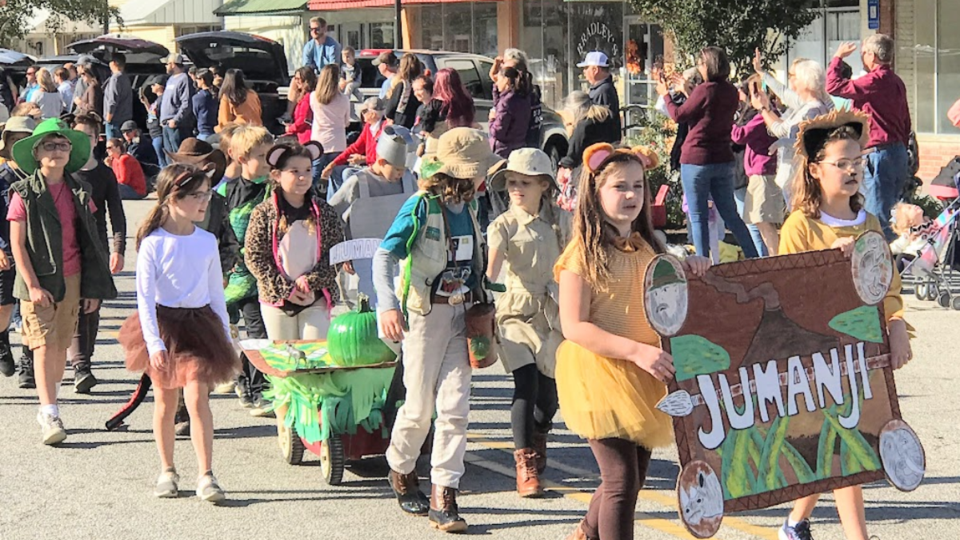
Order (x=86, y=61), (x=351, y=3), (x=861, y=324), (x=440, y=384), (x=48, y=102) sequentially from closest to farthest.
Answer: (x=861, y=324) → (x=440, y=384) → (x=48, y=102) → (x=86, y=61) → (x=351, y=3)

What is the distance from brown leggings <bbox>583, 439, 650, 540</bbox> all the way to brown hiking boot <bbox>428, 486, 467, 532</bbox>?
120cm

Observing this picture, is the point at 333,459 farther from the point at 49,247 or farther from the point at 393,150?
the point at 49,247

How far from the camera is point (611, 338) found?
515cm

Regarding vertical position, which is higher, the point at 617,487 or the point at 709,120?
the point at 709,120

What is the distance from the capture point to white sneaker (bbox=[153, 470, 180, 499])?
6.97 meters

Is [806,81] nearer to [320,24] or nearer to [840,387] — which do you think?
[840,387]

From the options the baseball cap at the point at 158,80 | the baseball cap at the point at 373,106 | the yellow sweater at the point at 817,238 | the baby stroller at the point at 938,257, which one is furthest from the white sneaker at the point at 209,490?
the baseball cap at the point at 158,80

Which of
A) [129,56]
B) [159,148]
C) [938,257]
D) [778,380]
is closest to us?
[778,380]

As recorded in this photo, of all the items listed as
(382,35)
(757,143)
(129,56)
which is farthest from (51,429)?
(382,35)

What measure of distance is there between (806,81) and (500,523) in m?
6.08

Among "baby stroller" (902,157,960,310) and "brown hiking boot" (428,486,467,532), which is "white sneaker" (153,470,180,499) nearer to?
"brown hiking boot" (428,486,467,532)

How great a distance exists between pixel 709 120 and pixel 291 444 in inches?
217

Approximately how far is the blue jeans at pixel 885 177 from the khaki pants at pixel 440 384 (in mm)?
6373

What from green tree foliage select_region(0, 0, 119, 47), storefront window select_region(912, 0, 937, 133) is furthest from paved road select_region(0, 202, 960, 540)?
green tree foliage select_region(0, 0, 119, 47)
